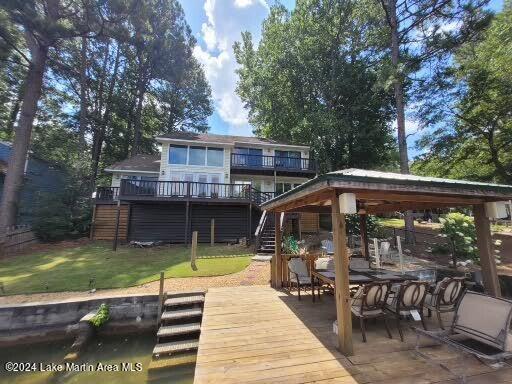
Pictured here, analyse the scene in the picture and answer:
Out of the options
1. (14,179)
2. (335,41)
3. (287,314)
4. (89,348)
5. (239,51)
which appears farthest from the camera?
(239,51)

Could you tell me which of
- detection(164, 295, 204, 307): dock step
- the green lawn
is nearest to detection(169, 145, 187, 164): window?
the green lawn

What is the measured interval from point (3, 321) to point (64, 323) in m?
1.20

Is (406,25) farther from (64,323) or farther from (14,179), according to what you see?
(14,179)

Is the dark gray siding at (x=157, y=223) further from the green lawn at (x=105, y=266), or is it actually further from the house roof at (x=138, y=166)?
the house roof at (x=138, y=166)

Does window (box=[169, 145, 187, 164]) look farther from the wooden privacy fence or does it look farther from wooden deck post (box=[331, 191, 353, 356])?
wooden deck post (box=[331, 191, 353, 356])

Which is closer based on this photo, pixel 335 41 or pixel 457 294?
pixel 457 294

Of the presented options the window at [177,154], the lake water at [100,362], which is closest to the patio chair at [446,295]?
the lake water at [100,362]

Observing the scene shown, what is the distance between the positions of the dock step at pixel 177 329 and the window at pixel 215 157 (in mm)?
13895

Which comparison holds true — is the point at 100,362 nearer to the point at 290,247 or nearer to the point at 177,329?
the point at 177,329

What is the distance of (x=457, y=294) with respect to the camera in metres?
4.41

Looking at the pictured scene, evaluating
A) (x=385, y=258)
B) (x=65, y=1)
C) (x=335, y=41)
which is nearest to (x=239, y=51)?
(x=335, y=41)

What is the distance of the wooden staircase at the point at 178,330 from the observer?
4.95 meters

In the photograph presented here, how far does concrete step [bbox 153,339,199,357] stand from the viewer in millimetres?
5004

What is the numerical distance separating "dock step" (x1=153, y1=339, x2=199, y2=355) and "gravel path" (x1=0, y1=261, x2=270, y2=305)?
1.82 metres
